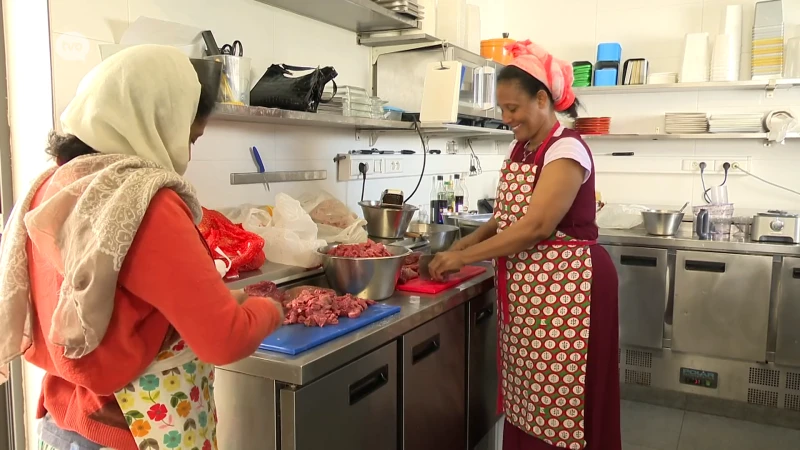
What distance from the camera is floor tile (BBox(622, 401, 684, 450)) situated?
9.62 ft

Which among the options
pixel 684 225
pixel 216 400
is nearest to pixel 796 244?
pixel 684 225

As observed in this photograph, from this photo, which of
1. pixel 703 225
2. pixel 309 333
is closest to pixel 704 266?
pixel 703 225

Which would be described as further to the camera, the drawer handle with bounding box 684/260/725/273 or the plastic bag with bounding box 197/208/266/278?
the drawer handle with bounding box 684/260/725/273

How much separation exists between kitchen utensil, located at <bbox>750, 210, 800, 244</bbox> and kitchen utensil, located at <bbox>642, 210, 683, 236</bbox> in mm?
377

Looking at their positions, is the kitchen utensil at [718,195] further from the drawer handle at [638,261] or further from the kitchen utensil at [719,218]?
the drawer handle at [638,261]

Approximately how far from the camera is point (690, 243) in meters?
3.28

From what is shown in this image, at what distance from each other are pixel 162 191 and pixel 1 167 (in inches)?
38.5

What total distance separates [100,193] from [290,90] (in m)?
1.16

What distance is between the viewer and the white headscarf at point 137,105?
3.33 feet

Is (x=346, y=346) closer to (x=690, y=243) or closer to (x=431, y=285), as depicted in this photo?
(x=431, y=285)

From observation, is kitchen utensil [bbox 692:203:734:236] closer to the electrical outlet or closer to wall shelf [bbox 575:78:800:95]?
the electrical outlet

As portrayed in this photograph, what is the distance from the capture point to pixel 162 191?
40.6 inches

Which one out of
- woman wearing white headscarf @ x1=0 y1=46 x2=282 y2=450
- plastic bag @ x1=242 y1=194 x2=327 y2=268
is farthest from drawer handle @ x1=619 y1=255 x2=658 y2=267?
woman wearing white headscarf @ x1=0 y1=46 x2=282 y2=450

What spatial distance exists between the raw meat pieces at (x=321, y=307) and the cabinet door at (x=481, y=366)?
1.81 feet
